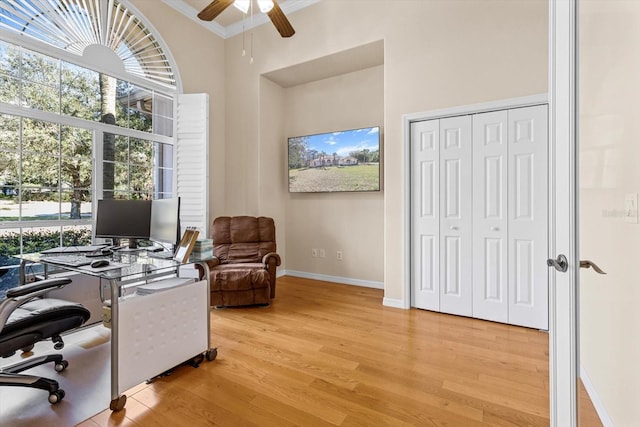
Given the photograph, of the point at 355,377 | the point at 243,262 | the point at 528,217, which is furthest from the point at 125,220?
the point at 528,217

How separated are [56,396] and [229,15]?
14.9 feet

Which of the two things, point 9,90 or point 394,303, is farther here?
point 394,303

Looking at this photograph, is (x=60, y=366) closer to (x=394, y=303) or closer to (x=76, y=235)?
(x=76, y=235)

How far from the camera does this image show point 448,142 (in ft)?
10.4

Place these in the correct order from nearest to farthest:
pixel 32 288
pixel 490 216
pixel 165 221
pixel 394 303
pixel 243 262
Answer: pixel 32 288
pixel 165 221
pixel 490 216
pixel 394 303
pixel 243 262

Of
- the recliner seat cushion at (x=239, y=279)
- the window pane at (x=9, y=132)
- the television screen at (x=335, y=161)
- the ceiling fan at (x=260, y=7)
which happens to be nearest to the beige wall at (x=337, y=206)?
the television screen at (x=335, y=161)

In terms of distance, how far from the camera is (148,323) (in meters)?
1.86

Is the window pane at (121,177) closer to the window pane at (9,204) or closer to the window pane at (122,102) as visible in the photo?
the window pane at (122,102)

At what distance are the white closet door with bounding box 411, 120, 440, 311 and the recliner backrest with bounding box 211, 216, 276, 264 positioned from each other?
1.82 metres

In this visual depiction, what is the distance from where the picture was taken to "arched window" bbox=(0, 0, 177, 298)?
8.85 ft

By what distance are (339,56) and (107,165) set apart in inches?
118

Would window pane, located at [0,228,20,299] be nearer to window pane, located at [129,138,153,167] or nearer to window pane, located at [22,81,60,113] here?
window pane, located at [22,81,60,113]
